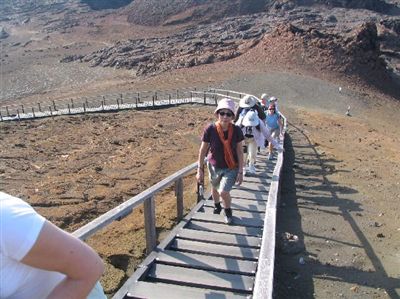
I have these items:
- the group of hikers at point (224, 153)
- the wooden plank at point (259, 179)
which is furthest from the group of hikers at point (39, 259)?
the wooden plank at point (259, 179)

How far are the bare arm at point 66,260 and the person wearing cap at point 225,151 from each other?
442cm

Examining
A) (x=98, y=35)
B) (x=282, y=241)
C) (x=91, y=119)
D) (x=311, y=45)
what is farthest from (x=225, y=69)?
(x=98, y=35)

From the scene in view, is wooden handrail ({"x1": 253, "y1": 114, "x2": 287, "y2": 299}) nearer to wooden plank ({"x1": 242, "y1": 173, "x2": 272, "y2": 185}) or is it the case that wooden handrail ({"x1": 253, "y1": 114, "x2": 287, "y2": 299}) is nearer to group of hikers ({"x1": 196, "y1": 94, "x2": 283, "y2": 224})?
group of hikers ({"x1": 196, "y1": 94, "x2": 283, "y2": 224})

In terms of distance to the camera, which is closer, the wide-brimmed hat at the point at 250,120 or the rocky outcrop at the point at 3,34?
the wide-brimmed hat at the point at 250,120

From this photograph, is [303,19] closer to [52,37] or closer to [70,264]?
[52,37]

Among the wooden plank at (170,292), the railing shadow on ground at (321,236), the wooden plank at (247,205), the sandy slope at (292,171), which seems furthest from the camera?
the wooden plank at (247,205)

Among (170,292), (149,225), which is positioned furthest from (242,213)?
(170,292)

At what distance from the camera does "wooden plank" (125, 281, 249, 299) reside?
15.1ft

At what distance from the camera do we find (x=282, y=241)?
752 cm

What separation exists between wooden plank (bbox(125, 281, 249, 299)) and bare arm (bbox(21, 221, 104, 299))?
256 centimetres

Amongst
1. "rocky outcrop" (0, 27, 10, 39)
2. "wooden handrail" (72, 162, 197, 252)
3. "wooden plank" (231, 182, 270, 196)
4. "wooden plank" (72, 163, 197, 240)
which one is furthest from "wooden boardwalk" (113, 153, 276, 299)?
"rocky outcrop" (0, 27, 10, 39)

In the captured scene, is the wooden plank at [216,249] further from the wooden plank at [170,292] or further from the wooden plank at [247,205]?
the wooden plank at [247,205]

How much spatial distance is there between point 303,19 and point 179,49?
23738 millimetres

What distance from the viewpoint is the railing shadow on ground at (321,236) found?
Result: 635 centimetres
